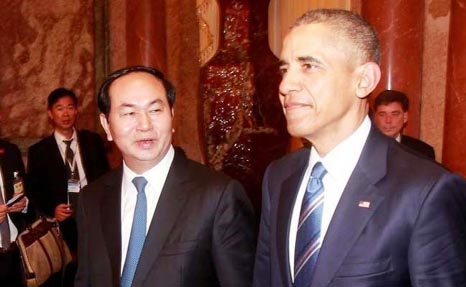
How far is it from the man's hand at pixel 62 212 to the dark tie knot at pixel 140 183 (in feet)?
8.25

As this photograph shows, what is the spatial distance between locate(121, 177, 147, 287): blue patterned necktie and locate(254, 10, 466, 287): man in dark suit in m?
0.51

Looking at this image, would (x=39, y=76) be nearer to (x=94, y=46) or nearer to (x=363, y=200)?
(x=94, y=46)

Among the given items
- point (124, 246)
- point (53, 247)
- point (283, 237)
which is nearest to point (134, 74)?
point (124, 246)

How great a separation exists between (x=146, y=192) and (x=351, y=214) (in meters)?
0.86

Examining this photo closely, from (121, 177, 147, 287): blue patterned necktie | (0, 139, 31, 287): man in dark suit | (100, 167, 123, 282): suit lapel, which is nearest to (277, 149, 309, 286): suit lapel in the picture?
(121, 177, 147, 287): blue patterned necktie

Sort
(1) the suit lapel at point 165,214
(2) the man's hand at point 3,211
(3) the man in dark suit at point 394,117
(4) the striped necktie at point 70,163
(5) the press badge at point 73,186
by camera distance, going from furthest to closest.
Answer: (4) the striped necktie at point 70,163 → (5) the press badge at point 73,186 → (3) the man in dark suit at point 394,117 → (2) the man's hand at point 3,211 → (1) the suit lapel at point 165,214

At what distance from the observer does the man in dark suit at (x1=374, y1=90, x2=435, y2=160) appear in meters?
4.07

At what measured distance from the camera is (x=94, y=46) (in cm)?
635

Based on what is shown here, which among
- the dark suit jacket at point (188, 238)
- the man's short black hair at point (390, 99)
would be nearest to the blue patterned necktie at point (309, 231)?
the dark suit jacket at point (188, 238)

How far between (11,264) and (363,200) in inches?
115

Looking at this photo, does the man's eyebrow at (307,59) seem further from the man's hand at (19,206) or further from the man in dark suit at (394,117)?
the man's hand at (19,206)

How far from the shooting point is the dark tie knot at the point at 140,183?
6.81 feet

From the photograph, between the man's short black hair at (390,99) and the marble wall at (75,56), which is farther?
the marble wall at (75,56)

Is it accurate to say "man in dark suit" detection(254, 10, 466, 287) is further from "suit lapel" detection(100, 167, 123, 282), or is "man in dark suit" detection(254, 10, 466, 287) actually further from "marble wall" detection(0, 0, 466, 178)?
"marble wall" detection(0, 0, 466, 178)
